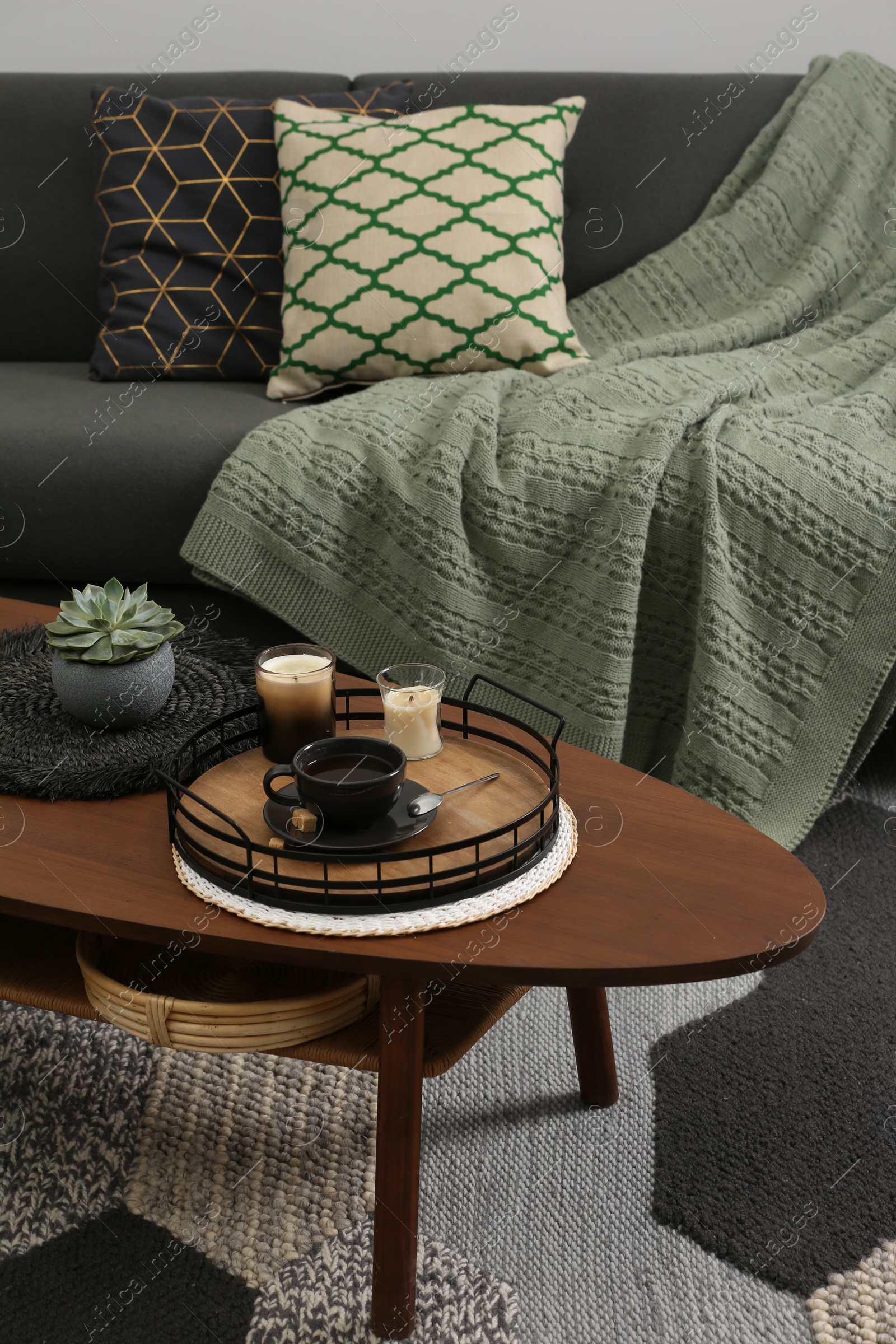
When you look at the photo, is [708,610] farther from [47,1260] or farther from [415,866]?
[47,1260]

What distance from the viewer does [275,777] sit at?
2.51 ft

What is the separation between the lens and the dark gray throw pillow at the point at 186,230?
1.82m

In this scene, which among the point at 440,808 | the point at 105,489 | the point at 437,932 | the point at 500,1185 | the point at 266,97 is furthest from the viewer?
the point at 266,97

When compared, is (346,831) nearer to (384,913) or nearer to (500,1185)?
(384,913)

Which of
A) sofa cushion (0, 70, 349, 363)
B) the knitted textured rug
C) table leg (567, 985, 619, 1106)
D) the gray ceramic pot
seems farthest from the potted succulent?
sofa cushion (0, 70, 349, 363)

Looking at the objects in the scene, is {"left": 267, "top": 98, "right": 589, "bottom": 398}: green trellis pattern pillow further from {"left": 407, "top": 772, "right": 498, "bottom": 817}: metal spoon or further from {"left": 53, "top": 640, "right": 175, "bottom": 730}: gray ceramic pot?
{"left": 407, "top": 772, "right": 498, "bottom": 817}: metal spoon

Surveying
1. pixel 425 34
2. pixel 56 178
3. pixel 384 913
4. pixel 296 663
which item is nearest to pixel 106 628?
pixel 296 663

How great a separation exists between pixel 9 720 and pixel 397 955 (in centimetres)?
47

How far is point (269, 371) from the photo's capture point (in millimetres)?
1882

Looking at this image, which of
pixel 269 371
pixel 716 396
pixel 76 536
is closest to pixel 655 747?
pixel 716 396

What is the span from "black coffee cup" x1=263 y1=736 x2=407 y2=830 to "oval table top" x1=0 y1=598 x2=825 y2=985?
91 millimetres

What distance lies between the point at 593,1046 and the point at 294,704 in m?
0.41

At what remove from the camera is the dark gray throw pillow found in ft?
5.98

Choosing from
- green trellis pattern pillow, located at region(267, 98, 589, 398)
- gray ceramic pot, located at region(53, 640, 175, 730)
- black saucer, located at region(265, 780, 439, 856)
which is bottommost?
gray ceramic pot, located at region(53, 640, 175, 730)
